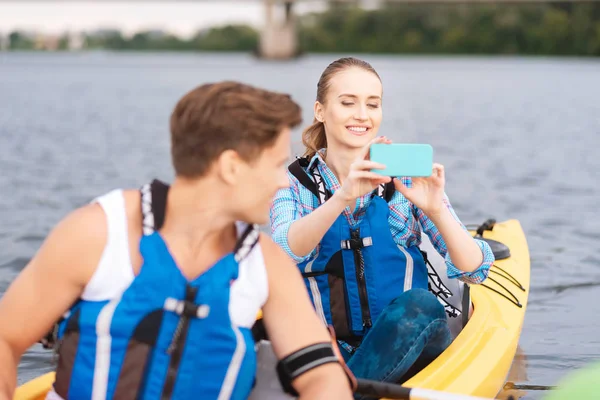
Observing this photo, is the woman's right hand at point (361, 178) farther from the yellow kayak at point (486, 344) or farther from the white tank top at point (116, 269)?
the yellow kayak at point (486, 344)

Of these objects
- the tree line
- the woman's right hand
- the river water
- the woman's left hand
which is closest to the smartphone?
the woman's right hand

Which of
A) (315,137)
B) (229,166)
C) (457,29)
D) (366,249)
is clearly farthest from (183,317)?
(457,29)

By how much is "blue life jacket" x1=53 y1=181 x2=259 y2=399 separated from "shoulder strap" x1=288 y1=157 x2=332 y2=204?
0.91 m

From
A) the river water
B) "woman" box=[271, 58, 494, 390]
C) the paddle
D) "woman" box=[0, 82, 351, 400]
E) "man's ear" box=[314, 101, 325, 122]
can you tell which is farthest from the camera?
the river water

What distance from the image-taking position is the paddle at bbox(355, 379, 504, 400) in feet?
7.14

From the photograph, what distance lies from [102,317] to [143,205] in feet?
0.79

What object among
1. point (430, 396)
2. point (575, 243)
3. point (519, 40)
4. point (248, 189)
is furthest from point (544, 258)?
point (519, 40)

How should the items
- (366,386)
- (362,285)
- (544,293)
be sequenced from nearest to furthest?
(366,386)
(362,285)
(544,293)

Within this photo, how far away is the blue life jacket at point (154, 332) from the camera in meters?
1.74

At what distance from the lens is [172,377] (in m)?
1.77

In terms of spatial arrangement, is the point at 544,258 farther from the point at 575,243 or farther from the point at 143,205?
the point at 143,205

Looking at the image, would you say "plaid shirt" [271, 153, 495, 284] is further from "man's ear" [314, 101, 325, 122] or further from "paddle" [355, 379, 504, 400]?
"paddle" [355, 379, 504, 400]

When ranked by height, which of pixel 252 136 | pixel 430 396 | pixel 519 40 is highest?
pixel 252 136

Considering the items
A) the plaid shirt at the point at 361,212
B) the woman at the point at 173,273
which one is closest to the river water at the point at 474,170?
the plaid shirt at the point at 361,212
